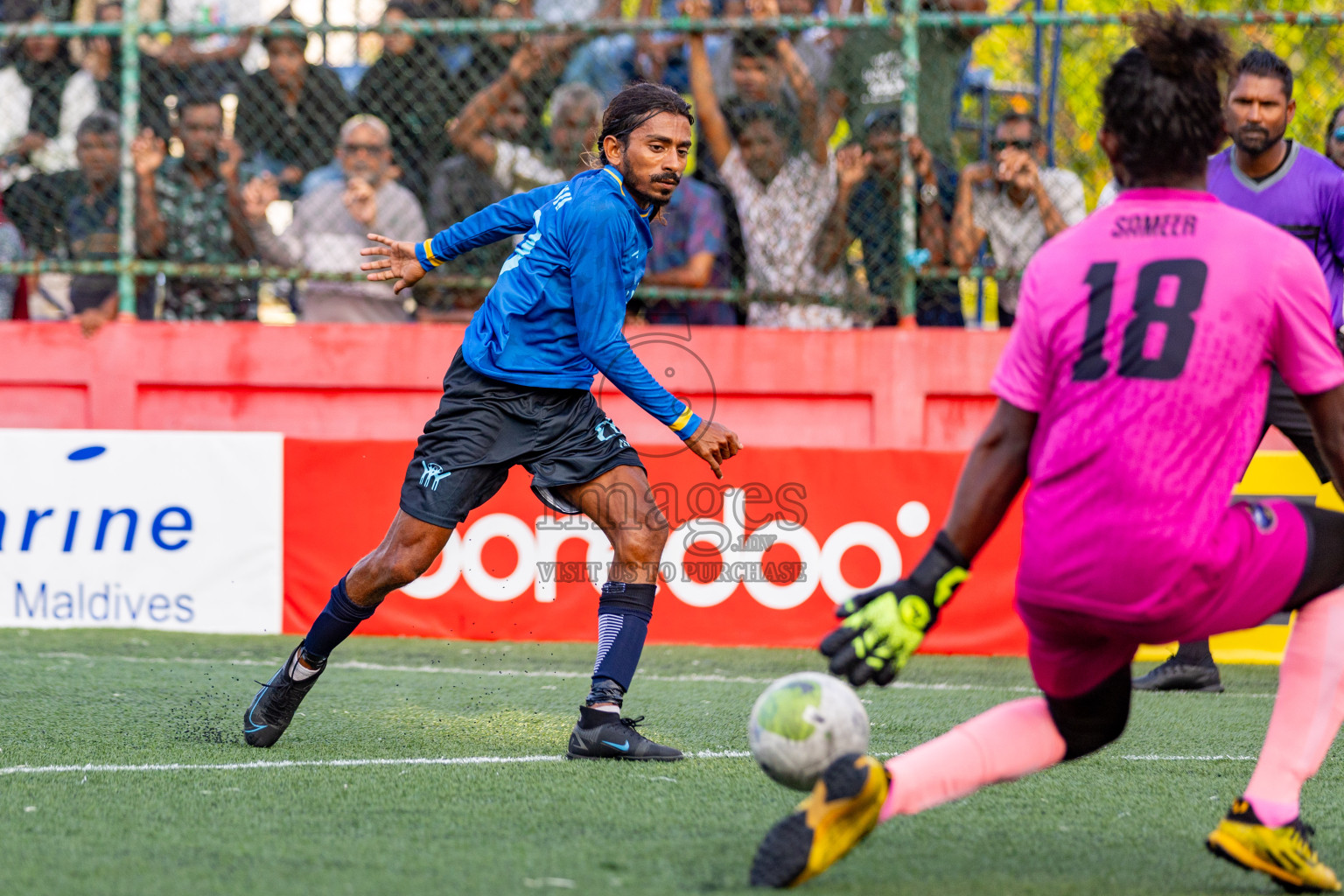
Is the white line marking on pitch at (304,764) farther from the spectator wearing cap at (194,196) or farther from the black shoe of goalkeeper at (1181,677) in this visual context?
the spectator wearing cap at (194,196)

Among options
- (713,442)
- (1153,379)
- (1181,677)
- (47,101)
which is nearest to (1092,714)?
(1153,379)

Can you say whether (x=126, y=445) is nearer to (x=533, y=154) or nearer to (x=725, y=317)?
(x=533, y=154)

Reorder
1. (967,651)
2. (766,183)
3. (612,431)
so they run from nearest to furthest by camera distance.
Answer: (612,431) < (967,651) < (766,183)

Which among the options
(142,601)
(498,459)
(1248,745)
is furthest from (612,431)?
(142,601)

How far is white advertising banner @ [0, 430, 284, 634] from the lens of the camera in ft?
27.3

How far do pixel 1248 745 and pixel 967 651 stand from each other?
2762mm

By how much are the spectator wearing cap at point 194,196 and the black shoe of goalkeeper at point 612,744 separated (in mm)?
5336

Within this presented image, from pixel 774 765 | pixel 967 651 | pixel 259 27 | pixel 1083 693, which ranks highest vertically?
pixel 259 27

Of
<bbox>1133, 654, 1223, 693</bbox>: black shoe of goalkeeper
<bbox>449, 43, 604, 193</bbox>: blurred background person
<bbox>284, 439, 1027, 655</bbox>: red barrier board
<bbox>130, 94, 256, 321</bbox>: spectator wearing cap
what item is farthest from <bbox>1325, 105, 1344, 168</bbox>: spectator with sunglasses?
<bbox>130, 94, 256, 321</bbox>: spectator wearing cap

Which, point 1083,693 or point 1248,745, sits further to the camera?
point 1248,745

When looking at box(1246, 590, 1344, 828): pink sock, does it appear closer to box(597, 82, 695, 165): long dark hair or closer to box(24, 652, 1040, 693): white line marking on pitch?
box(597, 82, 695, 165): long dark hair

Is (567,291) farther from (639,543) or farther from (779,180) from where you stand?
(779,180)

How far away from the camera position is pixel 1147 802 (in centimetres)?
432

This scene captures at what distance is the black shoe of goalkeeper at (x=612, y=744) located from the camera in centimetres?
482
